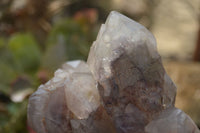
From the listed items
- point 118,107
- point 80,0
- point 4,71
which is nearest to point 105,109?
point 118,107

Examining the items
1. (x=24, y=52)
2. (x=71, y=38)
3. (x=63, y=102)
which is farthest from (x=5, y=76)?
(x=63, y=102)

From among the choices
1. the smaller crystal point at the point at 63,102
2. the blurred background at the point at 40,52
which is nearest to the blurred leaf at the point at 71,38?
the blurred background at the point at 40,52

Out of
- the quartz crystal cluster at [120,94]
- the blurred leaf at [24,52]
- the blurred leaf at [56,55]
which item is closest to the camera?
the quartz crystal cluster at [120,94]

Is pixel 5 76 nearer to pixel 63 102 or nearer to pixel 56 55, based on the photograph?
pixel 56 55

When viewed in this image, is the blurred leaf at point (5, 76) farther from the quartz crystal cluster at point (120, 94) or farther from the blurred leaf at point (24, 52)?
the quartz crystal cluster at point (120, 94)

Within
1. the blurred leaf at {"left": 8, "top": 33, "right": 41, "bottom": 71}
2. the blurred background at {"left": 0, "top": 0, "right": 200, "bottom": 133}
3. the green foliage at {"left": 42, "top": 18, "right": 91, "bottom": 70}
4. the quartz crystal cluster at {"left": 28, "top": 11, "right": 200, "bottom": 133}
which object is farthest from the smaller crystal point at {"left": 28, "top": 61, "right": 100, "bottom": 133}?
the blurred leaf at {"left": 8, "top": 33, "right": 41, "bottom": 71}

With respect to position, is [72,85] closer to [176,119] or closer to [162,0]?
[176,119]

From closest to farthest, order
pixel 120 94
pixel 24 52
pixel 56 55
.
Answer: pixel 120 94, pixel 56 55, pixel 24 52
